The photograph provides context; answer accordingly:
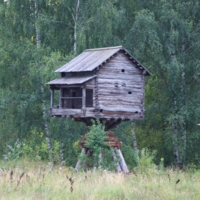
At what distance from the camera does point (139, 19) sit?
2866 centimetres

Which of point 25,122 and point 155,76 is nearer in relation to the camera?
point 25,122

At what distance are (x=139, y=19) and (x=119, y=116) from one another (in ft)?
24.3

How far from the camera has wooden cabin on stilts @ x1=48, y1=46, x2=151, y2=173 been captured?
22.3 metres

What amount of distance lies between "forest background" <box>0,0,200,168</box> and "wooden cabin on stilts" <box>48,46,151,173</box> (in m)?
3.47

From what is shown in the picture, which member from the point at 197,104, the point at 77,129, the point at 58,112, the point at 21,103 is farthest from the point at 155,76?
the point at 58,112

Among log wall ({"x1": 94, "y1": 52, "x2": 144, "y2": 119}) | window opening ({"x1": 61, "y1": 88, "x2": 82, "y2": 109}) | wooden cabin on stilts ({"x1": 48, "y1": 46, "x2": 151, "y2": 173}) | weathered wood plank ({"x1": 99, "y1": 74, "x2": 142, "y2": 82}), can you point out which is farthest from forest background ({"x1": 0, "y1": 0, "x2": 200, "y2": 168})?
weathered wood plank ({"x1": 99, "y1": 74, "x2": 142, "y2": 82})

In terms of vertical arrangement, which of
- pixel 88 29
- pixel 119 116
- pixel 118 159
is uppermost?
pixel 88 29

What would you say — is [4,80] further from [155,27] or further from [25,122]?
[155,27]

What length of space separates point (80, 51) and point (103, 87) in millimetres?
6621

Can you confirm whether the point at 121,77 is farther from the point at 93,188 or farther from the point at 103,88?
the point at 93,188

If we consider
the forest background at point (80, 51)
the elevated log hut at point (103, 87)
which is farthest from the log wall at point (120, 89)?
the forest background at point (80, 51)

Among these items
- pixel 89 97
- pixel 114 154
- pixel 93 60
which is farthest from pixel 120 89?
pixel 114 154

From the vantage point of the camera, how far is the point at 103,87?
22.5 meters

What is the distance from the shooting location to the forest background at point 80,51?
92.3 feet
